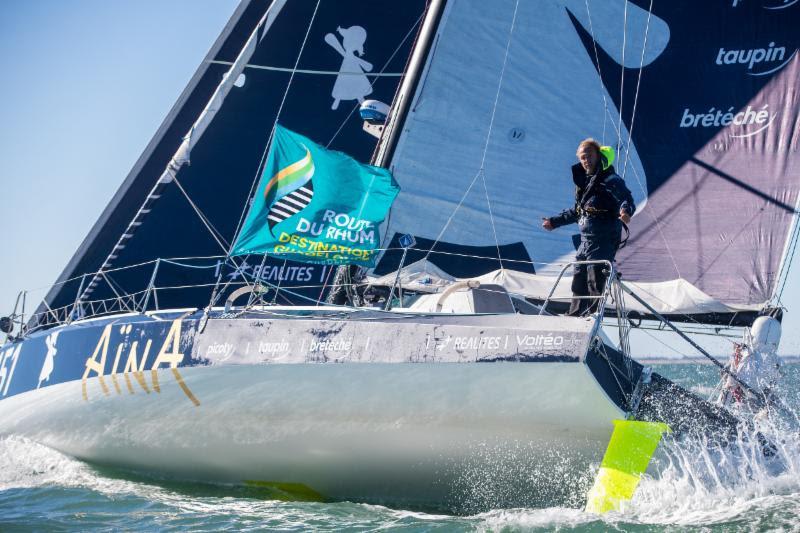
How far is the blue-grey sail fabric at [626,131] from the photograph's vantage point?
817cm

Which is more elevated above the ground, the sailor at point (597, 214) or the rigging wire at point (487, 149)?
the rigging wire at point (487, 149)

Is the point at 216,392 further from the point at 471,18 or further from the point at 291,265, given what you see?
the point at 471,18

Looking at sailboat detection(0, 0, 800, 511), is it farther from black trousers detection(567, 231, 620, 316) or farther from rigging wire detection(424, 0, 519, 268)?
black trousers detection(567, 231, 620, 316)

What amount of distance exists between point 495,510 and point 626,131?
4660mm

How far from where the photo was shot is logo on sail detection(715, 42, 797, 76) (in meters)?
8.59

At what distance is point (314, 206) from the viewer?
6066 mm

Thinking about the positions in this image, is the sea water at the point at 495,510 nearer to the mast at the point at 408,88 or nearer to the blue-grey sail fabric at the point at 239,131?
the blue-grey sail fabric at the point at 239,131

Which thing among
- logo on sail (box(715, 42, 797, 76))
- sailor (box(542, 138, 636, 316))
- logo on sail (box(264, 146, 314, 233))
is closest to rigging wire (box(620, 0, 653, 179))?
logo on sail (box(715, 42, 797, 76))

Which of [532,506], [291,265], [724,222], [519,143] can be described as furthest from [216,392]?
[724,222]

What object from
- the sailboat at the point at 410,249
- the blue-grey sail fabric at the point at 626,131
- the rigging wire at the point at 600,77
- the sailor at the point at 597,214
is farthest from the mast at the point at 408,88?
the sailor at the point at 597,214

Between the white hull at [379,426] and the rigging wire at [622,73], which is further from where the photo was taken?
the rigging wire at [622,73]

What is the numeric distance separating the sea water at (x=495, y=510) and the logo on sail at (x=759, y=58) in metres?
4.30

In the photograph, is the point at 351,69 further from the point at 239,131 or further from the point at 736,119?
the point at 736,119

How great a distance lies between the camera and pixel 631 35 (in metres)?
8.85
